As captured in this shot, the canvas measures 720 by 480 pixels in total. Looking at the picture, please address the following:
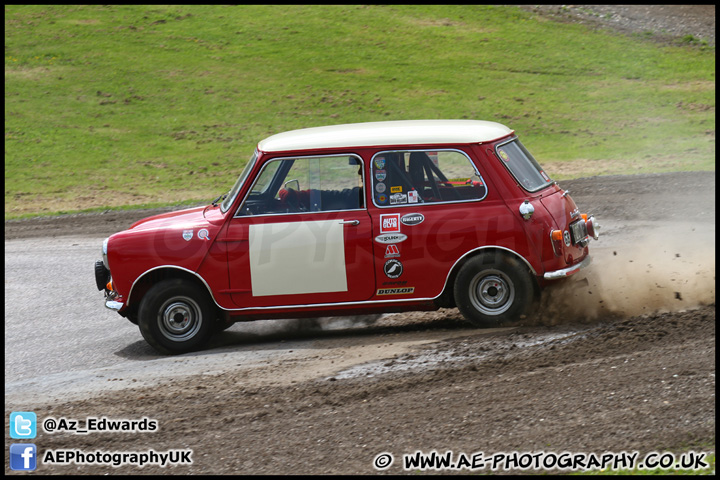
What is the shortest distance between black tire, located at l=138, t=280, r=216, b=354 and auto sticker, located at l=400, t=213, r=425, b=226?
2.06m

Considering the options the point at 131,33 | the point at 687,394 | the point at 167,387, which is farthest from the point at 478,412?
the point at 131,33

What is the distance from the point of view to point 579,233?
7992 mm

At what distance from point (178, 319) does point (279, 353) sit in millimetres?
1091

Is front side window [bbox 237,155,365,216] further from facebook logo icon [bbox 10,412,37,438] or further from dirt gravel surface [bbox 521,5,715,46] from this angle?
dirt gravel surface [bbox 521,5,715,46]

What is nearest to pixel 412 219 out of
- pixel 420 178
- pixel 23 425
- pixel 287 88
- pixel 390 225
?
pixel 390 225

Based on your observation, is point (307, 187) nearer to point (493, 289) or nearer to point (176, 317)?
point (176, 317)

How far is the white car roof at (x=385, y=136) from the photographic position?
25.4 ft

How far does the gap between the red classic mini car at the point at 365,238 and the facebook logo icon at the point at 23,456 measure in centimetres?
231

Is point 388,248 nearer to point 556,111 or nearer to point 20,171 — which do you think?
point 20,171

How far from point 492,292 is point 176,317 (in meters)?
3.09

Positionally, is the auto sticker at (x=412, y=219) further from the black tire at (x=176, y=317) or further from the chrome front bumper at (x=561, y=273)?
→ the black tire at (x=176, y=317)

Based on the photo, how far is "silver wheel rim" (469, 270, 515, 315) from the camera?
7.68 m
